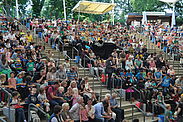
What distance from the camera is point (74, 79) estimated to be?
38.0 feet

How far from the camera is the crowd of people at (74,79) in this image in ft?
27.6

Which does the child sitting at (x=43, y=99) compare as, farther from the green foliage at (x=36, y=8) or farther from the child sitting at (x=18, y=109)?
the green foliage at (x=36, y=8)

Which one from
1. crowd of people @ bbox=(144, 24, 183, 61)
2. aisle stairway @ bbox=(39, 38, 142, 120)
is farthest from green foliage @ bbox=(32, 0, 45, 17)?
aisle stairway @ bbox=(39, 38, 142, 120)

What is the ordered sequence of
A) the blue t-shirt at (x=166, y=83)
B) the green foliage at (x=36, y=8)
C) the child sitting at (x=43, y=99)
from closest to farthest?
the child sitting at (x=43, y=99) < the blue t-shirt at (x=166, y=83) < the green foliage at (x=36, y=8)

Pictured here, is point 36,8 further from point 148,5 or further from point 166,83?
point 166,83

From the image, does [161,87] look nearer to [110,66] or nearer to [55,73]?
[110,66]

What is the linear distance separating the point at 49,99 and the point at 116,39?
13058 millimetres

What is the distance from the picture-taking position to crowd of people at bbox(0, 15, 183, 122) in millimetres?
8406

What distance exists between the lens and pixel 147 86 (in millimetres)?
13273

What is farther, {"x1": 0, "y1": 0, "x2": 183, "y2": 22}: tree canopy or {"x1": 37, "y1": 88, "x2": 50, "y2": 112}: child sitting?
{"x1": 0, "y1": 0, "x2": 183, "y2": 22}: tree canopy

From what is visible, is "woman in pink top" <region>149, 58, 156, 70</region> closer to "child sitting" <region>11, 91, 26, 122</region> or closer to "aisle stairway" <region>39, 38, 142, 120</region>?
"aisle stairway" <region>39, 38, 142, 120</region>

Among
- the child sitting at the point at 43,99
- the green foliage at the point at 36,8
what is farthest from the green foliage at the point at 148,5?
the child sitting at the point at 43,99

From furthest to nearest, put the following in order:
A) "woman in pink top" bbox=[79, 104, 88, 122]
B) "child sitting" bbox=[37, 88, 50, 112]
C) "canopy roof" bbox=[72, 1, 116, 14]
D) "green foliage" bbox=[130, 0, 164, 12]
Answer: "green foliage" bbox=[130, 0, 164, 12], "canopy roof" bbox=[72, 1, 116, 14], "child sitting" bbox=[37, 88, 50, 112], "woman in pink top" bbox=[79, 104, 88, 122]

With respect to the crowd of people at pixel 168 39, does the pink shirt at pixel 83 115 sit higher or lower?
lower
